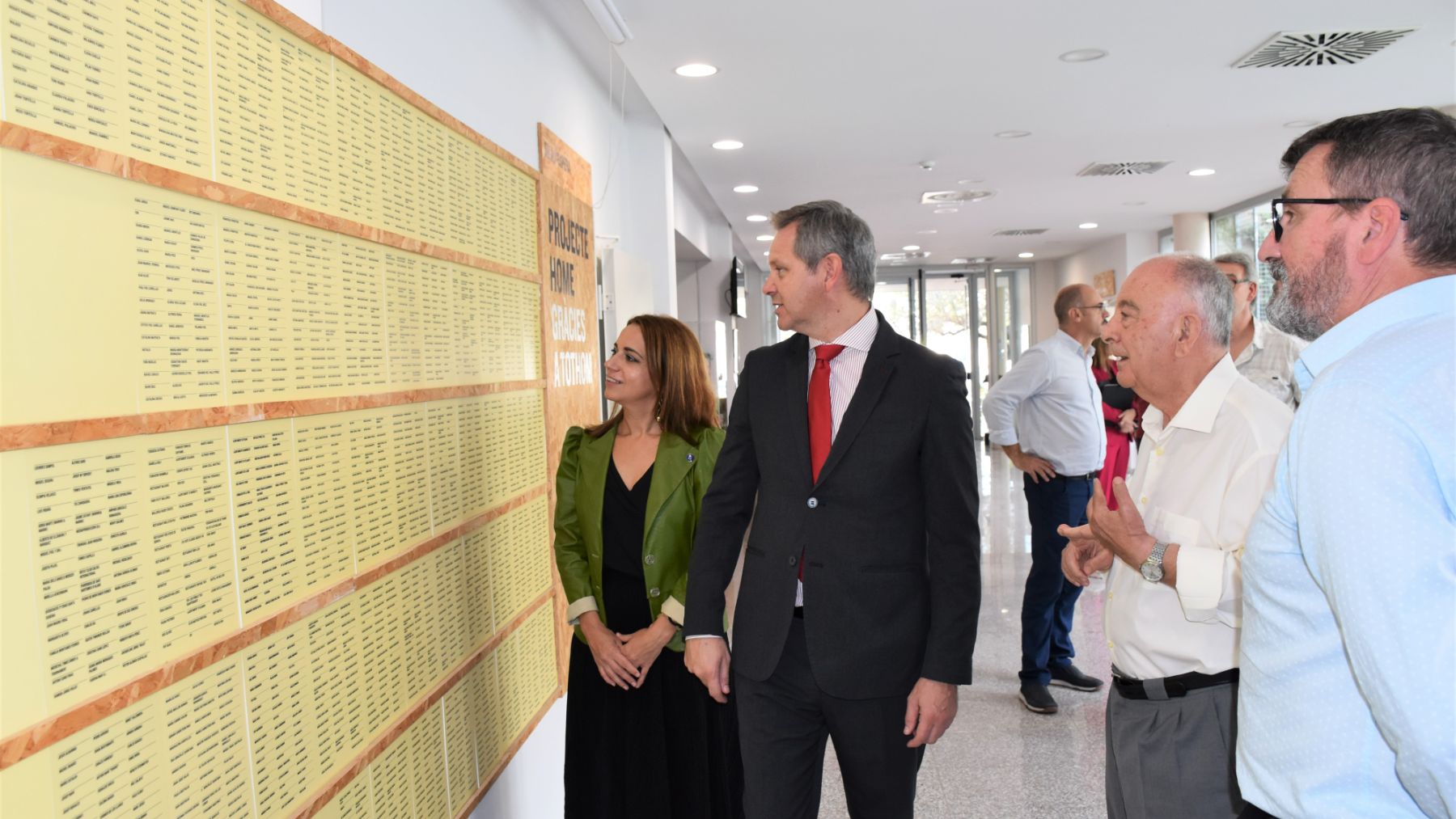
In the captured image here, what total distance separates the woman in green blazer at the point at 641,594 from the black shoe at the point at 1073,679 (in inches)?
98.8

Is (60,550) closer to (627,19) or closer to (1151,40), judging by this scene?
(627,19)

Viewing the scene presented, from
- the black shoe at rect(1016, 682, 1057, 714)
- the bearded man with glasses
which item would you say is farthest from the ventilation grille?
the bearded man with glasses

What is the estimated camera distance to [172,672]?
50.3 inches

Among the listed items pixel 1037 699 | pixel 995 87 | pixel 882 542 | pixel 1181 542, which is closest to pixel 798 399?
pixel 882 542

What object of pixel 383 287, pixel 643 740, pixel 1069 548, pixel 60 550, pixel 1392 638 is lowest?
pixel 643 740

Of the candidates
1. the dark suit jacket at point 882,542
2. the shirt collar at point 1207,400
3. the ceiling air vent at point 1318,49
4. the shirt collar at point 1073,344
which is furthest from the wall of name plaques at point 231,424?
the ceiling air vent at point 1318,49

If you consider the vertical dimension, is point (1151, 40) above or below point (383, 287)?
above

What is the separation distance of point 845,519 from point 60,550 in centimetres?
136

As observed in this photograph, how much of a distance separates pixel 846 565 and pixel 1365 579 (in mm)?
1143

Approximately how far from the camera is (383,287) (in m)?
1.97

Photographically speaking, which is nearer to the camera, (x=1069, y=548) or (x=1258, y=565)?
(x=1258, y=565)

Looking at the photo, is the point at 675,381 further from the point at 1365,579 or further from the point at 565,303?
the point at 1365,579

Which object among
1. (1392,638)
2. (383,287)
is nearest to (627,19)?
(383,287)

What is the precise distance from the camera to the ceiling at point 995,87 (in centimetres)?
400
